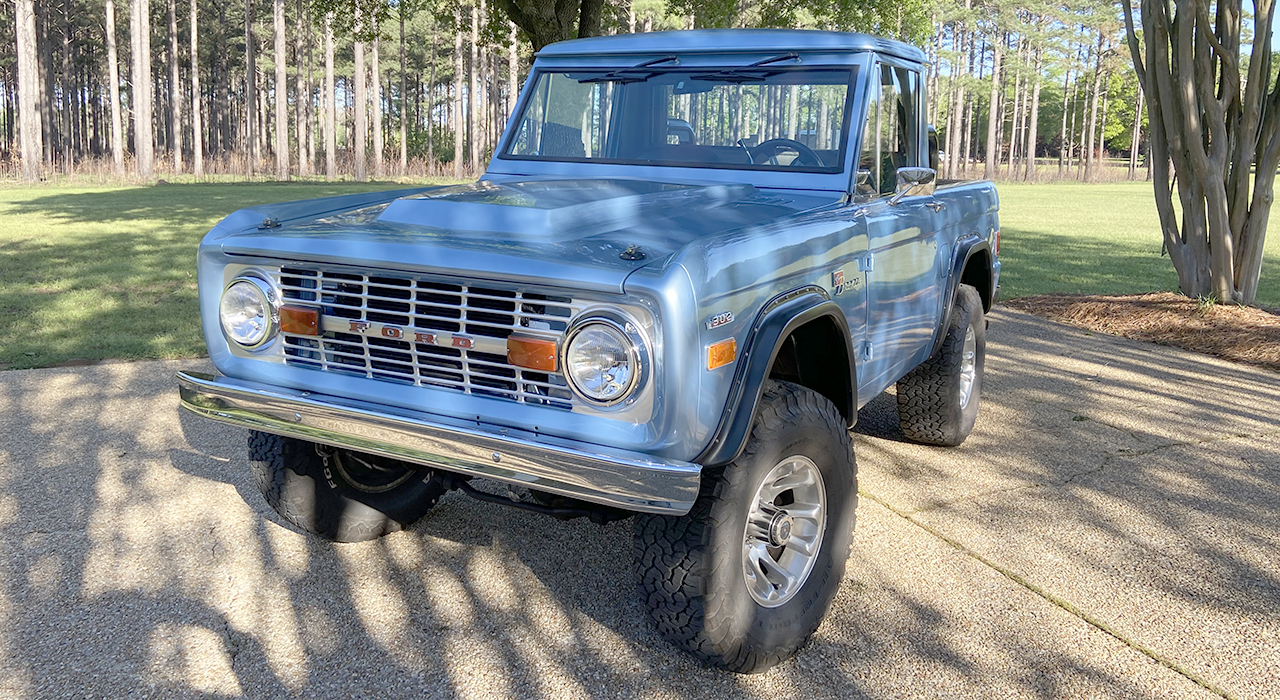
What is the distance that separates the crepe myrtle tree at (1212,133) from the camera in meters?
8.81

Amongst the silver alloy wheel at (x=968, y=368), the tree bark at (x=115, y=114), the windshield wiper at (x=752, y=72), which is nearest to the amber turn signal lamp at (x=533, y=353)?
the windshield wiper at (x=752, y=72)

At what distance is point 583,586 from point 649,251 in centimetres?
145

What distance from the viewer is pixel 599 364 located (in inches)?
102

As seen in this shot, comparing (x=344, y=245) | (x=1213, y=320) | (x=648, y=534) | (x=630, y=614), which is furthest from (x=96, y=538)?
(x=1213, y=320)

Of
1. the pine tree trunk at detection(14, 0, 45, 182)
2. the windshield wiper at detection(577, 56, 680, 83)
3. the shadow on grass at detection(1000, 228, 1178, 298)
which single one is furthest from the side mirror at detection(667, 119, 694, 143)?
the pine tree trunk at detection(14, 0, 45, 182)

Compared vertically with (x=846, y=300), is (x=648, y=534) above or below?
below

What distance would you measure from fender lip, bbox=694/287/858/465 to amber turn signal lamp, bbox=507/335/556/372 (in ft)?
1.56

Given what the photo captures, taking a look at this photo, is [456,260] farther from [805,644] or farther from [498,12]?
[498,12]

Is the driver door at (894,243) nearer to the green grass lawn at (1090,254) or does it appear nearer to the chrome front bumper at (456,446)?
the chrome front bumper at (456,446)

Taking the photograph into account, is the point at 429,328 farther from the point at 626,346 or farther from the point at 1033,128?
the point at 1033,128

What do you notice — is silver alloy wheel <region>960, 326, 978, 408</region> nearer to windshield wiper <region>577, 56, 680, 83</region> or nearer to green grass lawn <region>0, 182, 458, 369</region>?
windshield wiper <region>577, 56, 680, 83</region>

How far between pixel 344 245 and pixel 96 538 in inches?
76.6

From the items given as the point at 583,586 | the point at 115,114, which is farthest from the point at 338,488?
the point at 115,114

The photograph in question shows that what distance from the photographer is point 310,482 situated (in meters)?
3.63
